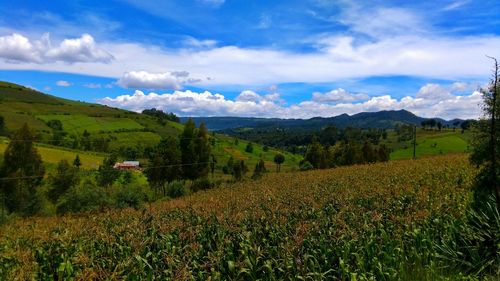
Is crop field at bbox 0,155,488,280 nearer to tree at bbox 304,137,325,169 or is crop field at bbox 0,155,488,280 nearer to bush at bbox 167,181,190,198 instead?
bush at bbox 167,181,190,198

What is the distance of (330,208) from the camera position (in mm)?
14414

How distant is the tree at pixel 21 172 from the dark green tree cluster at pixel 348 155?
149ft

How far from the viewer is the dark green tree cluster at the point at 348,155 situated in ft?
239

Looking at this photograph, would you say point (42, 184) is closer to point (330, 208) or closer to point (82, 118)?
point (330, 208)

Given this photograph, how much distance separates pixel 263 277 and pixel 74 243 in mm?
4854

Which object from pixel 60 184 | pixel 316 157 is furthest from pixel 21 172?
pixel 316 157

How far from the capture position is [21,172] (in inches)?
2191

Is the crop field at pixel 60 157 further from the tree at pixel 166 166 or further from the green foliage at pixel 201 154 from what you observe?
the green foliage at pixel 201 154

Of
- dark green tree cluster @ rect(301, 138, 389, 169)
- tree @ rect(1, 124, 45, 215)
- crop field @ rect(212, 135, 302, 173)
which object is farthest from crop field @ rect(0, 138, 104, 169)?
dark green tree cluster @ rect(301, 138, 389, 169)

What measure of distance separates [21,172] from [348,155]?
174ft

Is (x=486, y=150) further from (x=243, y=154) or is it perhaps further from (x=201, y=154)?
(x=243, y=154)

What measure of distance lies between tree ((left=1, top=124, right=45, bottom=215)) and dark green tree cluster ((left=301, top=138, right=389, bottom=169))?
4546 cm

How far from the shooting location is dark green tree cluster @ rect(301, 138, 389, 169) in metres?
72.8

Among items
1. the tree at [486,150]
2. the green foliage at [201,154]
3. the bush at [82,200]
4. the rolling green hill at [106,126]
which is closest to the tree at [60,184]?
the bush at [82,200]
